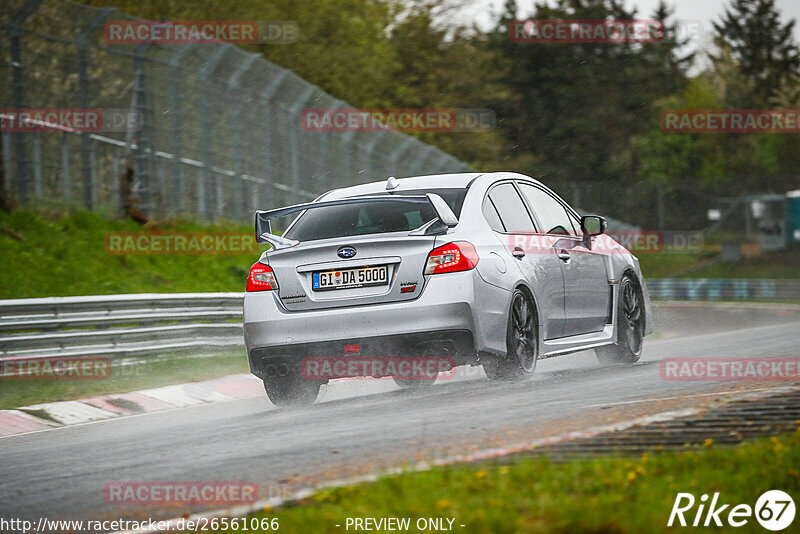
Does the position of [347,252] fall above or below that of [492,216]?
below

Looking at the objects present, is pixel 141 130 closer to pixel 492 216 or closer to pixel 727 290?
pixel 492 216

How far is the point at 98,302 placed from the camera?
41.1 feet

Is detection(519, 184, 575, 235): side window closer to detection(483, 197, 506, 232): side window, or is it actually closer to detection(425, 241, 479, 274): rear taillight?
detection(483, 197, 506, 232): side window

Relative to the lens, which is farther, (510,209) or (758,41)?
(758,41)

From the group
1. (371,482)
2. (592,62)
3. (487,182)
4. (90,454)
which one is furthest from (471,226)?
(592,62)

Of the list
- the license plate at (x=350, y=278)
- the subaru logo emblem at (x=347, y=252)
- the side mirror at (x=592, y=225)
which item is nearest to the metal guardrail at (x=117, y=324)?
the license plate at (x=350, y=278)

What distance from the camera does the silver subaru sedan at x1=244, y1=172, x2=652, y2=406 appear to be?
853 centimetres

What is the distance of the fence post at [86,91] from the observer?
1759 centimetres

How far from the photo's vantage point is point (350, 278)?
867cm

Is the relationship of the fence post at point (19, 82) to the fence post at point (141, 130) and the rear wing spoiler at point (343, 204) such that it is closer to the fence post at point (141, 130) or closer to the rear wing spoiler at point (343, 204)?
the fence post at point (141, 130)

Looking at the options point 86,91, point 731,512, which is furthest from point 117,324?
point 731,512

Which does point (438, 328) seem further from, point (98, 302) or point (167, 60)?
point (167, 60)

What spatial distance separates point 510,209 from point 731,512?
5441 mm

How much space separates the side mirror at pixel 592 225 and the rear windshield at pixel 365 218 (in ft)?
5.52
